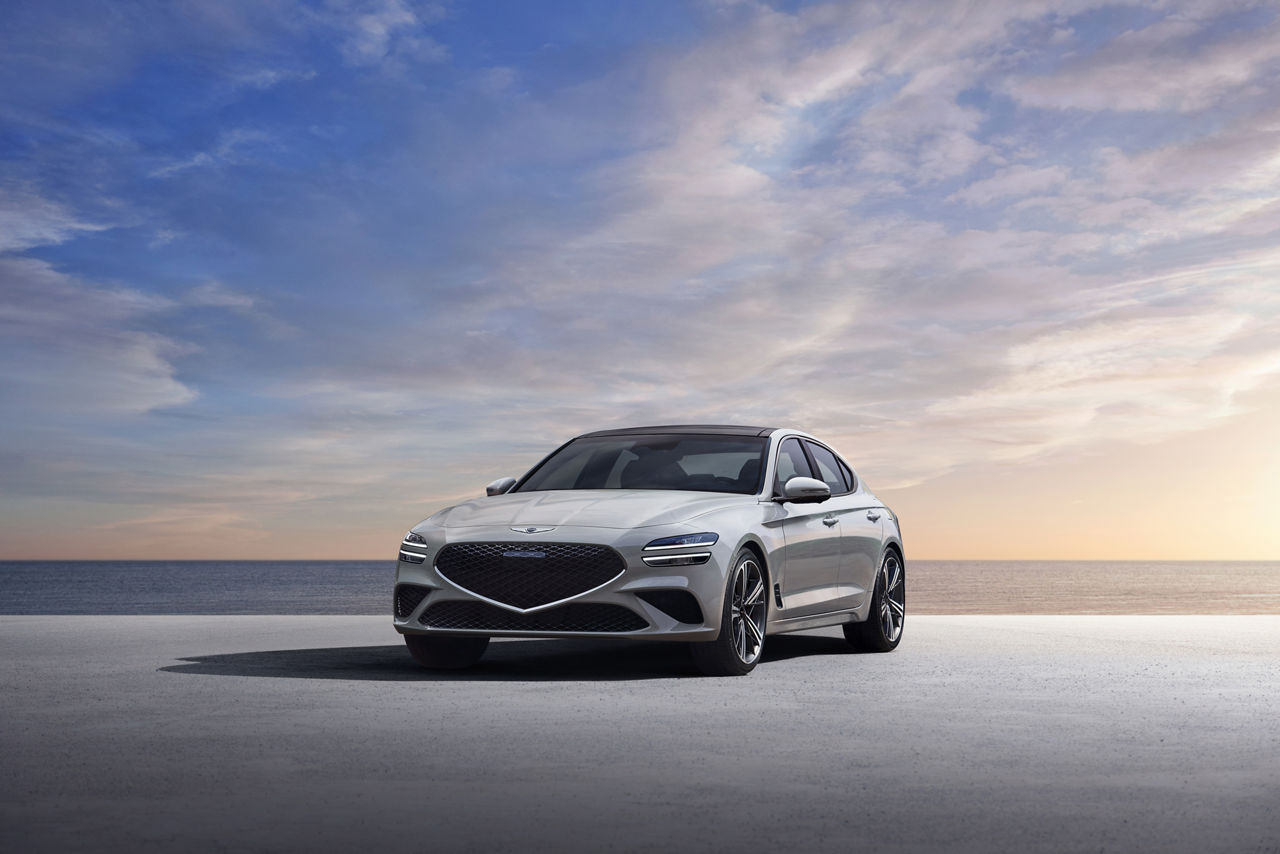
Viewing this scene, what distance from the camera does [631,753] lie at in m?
6.36

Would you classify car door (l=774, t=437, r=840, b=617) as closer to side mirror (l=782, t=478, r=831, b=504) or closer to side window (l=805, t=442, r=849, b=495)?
side mirror (l=782, t=478, r=831, b=504)

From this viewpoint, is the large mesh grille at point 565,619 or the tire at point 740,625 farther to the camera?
the tire at point 740,625

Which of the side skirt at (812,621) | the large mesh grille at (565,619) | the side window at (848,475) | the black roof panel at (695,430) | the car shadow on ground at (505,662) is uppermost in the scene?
the black roof panel at (695,430)

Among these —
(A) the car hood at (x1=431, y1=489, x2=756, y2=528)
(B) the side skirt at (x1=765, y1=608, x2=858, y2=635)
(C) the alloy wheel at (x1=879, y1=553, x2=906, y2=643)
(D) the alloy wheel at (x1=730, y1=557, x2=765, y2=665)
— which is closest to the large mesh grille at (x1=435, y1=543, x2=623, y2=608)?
(A) the car hood at (x1=431, y1=489, x2=756, y2=528)

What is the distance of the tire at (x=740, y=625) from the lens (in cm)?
978

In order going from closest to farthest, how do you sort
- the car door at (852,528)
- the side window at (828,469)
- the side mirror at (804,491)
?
the side mirror at (804,491) < the car door at (852,528) < the side window at (828,469)

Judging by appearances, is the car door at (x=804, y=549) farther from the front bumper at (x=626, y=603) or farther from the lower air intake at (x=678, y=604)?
the lower air intake at (x=678, y=604)

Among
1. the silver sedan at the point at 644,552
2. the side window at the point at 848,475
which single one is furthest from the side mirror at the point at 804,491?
the side window at the point at 848,475

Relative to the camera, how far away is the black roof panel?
11664 millimetres

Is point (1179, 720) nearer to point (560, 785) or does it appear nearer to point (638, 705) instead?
point (638, 705)

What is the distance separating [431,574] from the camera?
9.96 m

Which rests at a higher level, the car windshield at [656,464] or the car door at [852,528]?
the car windshield at [656,464]

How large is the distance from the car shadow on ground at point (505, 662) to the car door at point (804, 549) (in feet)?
1.87

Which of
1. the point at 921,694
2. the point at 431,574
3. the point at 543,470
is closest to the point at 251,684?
the point at 431,574
